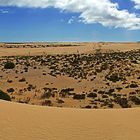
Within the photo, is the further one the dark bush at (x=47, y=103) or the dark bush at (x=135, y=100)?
the dark bush at (x=135, y=100)

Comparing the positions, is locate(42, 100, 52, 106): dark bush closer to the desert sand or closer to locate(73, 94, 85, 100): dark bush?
the desert sand

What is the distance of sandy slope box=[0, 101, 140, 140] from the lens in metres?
8.40

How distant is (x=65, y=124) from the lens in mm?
9375

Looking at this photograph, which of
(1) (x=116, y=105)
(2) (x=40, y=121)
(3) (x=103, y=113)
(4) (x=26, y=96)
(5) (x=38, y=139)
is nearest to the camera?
(5) (x=38, y=139)

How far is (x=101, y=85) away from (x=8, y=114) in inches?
800

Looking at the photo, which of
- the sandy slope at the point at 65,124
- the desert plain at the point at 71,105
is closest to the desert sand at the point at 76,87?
the desert plain at the point at 71,105

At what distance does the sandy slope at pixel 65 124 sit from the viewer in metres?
8.40

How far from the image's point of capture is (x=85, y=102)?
22172 mm

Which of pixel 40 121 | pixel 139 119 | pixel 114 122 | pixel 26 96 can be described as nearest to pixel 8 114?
pixel 40 121

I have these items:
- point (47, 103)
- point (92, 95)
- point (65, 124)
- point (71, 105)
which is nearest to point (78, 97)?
point (92, 95)

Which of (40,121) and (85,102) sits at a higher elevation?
(40,121)

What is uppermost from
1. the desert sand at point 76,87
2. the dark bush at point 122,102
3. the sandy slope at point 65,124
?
the sandy slope at point 65,124

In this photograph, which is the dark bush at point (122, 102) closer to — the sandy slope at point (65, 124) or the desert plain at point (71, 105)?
the desert plain at point (71, 105)

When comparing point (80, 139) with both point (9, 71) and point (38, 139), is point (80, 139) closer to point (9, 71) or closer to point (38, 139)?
point (38, 139)
